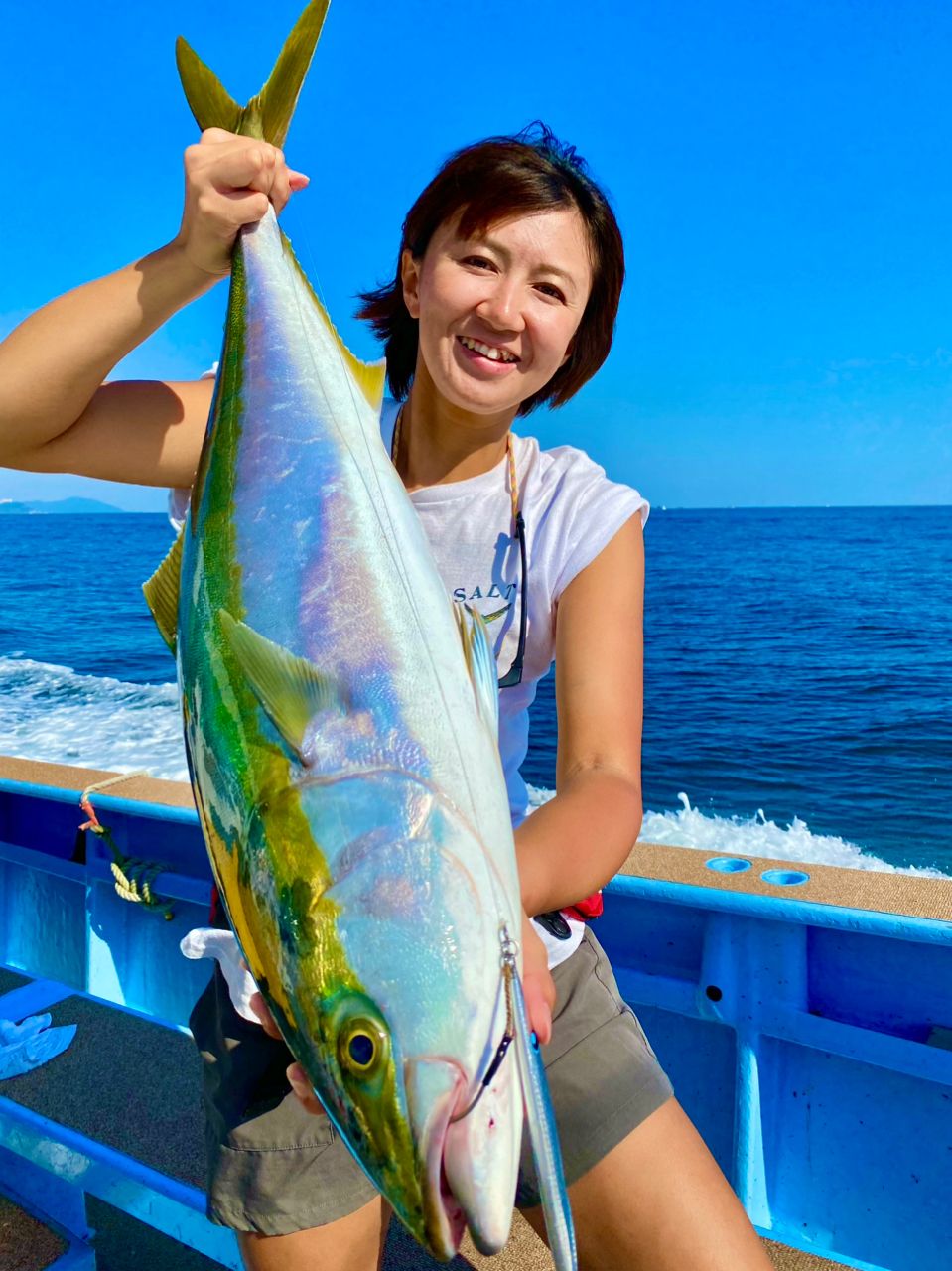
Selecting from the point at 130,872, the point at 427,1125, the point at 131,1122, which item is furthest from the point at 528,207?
the point at 130,872

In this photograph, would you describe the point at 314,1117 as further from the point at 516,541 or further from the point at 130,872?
the point at 130,872

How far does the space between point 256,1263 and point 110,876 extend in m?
2.09

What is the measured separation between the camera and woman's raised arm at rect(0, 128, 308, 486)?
121 cm

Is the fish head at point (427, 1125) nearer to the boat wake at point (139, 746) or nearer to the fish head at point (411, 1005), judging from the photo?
the fish head at point (411, 1005)

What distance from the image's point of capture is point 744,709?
14.4 meters

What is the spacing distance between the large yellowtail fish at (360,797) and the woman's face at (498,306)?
385 millimetres

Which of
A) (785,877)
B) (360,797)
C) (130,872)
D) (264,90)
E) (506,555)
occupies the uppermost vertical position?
(264,90)

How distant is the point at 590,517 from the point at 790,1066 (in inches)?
62.7

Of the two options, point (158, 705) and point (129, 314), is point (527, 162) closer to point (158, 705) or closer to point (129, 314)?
point (129, 314)

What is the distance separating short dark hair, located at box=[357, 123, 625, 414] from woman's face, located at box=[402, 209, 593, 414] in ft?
0.11

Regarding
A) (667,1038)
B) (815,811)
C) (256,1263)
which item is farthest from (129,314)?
(815,811)

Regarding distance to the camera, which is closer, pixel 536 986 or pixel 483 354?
pixel 536 986

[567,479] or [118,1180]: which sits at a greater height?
[567,479]

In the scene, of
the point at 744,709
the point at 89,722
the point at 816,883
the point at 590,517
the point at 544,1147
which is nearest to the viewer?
the point at 544,1147
